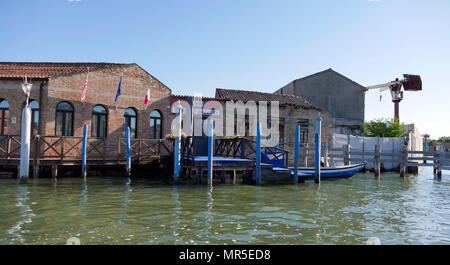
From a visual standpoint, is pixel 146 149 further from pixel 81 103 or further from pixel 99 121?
pixel 81 103

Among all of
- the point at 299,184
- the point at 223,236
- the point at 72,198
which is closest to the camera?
the point at 223,236

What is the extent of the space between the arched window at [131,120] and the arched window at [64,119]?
8.32 ft

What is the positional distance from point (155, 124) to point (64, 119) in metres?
4.47

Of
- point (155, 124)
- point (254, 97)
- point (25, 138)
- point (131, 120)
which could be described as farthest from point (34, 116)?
point (254, 97)

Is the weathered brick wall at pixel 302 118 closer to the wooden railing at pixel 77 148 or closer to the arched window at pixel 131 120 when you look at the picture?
the wooden railing at pixel 77 148

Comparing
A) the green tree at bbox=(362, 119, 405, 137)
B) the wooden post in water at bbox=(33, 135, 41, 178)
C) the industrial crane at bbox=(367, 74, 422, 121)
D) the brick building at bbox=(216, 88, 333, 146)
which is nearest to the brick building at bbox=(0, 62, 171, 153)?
the wooden post in water at bbox=(33, 135, 41, 178)

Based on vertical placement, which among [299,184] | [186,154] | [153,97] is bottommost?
[299,184]

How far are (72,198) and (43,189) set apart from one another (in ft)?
7.69

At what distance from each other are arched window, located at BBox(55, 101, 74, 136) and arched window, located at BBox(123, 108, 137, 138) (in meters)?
2.54

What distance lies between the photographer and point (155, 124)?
18.4 meters
